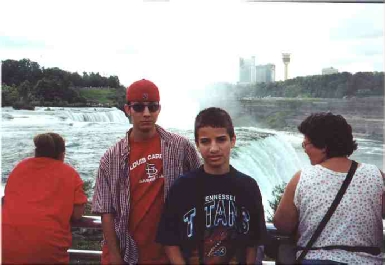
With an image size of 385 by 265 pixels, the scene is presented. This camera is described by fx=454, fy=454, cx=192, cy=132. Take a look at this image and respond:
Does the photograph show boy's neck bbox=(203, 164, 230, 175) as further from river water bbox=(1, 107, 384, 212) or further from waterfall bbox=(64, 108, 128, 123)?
waterfall bbox=(64, 108, 128, 123)

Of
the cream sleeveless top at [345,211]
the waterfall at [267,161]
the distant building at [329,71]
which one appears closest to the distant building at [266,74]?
the distant building at [329,71]

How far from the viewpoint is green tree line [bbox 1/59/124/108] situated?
3.12 meters

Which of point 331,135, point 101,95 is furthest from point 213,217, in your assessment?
point 101,95

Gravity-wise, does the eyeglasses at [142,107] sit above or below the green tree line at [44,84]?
below

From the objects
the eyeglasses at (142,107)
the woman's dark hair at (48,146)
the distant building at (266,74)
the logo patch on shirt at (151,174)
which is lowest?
the logo patch on shirt at (151,174)

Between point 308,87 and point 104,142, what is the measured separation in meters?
1.56

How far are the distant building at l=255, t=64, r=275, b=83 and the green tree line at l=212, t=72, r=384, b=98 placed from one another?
30 millimetres

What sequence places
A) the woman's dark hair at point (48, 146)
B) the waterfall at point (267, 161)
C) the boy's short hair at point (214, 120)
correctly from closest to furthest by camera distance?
the boy's short hair at point (214, 120), the woman's dark hair at point (48, 146), the waterfall at point (267, 161)

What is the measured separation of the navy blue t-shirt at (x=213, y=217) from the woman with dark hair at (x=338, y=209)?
6.3 inches

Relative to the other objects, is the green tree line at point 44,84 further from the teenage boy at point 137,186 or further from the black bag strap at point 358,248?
the black bag strap at point 358,248

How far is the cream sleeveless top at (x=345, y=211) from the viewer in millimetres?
1713

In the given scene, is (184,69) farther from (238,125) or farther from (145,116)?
(145,116)

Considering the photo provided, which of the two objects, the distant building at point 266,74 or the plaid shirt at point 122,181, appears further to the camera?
the distant building at point 266,74

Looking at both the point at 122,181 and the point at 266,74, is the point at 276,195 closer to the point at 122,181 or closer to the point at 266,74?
the point at 266,74
